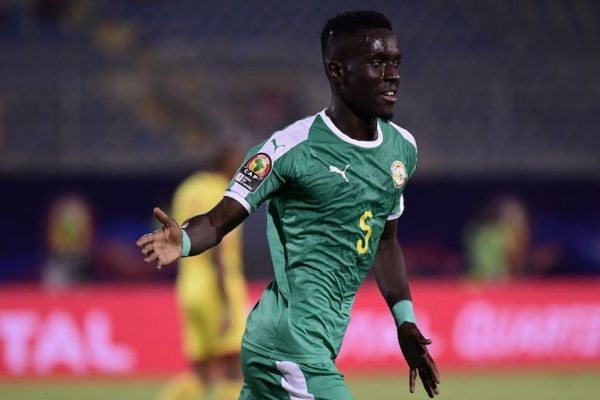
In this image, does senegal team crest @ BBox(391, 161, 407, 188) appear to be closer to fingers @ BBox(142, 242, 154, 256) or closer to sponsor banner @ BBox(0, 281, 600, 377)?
fingers @ BBox(142, 242, 154, 256)

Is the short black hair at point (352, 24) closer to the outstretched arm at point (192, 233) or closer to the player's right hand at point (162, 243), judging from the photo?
the outstretched arm at point (192, 233)

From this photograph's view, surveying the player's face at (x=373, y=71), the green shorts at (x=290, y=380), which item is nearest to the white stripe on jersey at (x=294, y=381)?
the green shorts at (x=290, y=380)

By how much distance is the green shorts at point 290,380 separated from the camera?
5.18 meters

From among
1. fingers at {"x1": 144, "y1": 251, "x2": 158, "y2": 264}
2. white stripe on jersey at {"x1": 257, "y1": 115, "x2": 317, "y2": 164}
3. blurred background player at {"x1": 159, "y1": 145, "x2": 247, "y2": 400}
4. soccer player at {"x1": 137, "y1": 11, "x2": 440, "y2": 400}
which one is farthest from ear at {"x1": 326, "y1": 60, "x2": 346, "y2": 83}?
blurred background player at {"x1": 159, "y1": 145, "x2": 247, "y2": 400}

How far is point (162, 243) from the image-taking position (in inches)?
187

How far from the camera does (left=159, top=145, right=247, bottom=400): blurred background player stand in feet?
32.4

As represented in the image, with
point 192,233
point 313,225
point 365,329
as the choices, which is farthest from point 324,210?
point 365,329

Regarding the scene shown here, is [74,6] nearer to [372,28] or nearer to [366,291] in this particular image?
[366,291]

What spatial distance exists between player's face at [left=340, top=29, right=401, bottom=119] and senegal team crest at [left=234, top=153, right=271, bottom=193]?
1.67 feet

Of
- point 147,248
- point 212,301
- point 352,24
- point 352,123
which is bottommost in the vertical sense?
point 147,248

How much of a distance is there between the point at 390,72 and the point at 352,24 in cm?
27

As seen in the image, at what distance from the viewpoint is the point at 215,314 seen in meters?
10.2

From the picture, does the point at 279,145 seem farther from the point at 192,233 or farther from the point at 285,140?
the point at 192,233

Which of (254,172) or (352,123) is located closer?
(254,172)
